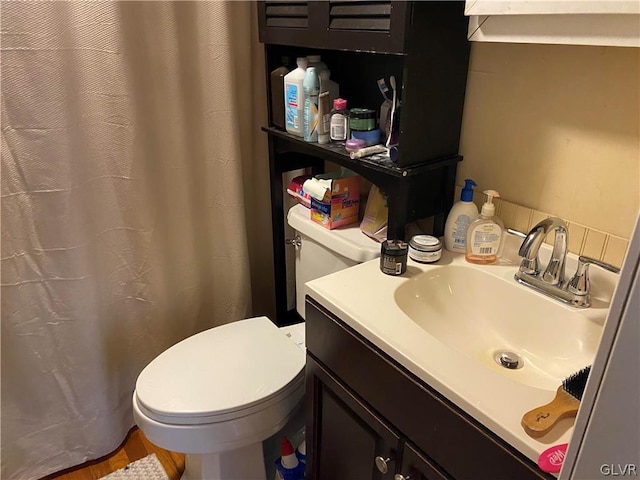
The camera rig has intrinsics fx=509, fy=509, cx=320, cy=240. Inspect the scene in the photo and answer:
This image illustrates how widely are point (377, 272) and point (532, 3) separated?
601mm

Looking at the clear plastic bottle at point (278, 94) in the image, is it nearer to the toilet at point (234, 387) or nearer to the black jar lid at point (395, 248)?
the toilet at point (234, 387)

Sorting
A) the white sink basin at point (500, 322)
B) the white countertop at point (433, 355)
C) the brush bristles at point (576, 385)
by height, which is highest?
the brush bristles at point (576, 385)

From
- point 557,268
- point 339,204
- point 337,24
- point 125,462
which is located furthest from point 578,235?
point 125,462

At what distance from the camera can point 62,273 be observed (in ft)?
4.72

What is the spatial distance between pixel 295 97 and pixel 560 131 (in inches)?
25.9

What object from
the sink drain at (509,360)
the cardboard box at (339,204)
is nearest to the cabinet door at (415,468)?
the sink drain at (509,360)

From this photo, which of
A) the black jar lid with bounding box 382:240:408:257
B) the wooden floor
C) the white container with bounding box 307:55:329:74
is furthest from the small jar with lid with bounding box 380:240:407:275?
the wooden floor

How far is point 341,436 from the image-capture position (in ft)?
3.77

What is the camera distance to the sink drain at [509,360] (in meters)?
1.04

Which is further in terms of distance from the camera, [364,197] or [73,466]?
[73,466]

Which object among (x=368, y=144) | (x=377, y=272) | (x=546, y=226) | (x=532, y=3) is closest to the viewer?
(x=532, y=3)

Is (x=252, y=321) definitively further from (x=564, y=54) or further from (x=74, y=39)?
(x=564, y=54)

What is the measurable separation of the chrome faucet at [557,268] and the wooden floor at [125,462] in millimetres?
1272

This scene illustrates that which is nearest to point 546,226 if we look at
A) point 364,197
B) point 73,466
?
point 364,197
